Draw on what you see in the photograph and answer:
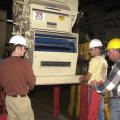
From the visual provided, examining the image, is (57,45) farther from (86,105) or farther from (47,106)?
(47,106)

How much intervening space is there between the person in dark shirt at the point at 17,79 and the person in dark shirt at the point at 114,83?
97 cm

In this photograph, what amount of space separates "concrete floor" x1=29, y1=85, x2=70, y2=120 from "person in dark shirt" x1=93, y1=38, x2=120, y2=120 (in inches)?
94.5

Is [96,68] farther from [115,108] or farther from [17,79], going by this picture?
[17,79]

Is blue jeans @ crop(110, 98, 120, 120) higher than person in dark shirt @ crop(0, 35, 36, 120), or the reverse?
person in dark shirt @ crop(0, 35, 36, 120)

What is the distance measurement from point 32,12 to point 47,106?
3638mm

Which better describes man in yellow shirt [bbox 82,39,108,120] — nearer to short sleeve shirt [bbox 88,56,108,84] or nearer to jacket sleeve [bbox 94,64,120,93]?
short sleeve shirt [bbox 88,56,108,84]

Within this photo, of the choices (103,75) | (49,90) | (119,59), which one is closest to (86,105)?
(103,75)

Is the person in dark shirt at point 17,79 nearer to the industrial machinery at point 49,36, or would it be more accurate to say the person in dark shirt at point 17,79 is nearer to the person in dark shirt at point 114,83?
the industrial machinery at point 49,36

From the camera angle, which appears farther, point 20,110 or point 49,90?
point 49,90

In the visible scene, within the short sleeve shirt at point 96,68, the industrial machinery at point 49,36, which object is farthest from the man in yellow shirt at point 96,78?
the industrial machinery at point 49,36

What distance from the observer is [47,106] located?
7168 mm

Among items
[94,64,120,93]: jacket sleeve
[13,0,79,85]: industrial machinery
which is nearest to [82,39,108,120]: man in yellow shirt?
[13,0,79,85]: industrial machinery

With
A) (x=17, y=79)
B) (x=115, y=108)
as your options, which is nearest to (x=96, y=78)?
(x=115, y=108)

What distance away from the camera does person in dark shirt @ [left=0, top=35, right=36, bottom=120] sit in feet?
11.4
